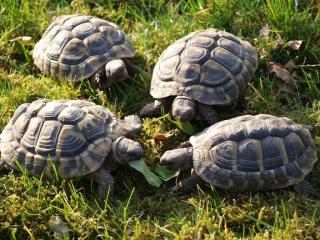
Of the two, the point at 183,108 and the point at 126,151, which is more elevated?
the point at 183,108

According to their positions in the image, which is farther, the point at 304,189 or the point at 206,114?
the point at 206,114

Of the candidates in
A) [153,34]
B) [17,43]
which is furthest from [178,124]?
[17,43]

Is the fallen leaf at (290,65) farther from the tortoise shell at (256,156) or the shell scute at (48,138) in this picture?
the shell scute at (48,138)

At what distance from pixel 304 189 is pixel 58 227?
212 cm

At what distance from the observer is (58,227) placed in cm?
498

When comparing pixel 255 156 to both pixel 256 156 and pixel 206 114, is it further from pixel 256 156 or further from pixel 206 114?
pixel 206 114

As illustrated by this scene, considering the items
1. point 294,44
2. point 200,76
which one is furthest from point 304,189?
point 294,44

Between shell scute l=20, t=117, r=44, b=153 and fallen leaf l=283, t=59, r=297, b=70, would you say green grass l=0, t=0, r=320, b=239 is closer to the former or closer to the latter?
fallen leaf l=283, t=59, r=297, b=70

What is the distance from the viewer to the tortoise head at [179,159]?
17.3 ft

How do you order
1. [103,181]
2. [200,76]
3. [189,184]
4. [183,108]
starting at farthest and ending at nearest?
1. [200,76]
2. [183,108]
3. [103,181]
4. [189,184]

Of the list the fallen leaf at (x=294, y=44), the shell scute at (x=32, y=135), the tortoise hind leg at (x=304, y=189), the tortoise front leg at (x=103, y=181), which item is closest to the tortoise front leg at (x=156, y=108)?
the tortoise front leg at (x=103, y=181)

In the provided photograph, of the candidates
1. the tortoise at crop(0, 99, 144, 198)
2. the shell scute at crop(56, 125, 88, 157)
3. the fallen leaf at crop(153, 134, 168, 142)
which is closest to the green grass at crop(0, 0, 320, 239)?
the fallen leaf at crop(153, 134, 168, 142)

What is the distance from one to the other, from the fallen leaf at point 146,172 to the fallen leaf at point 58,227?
82 cm

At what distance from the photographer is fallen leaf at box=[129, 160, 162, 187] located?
5324mm
